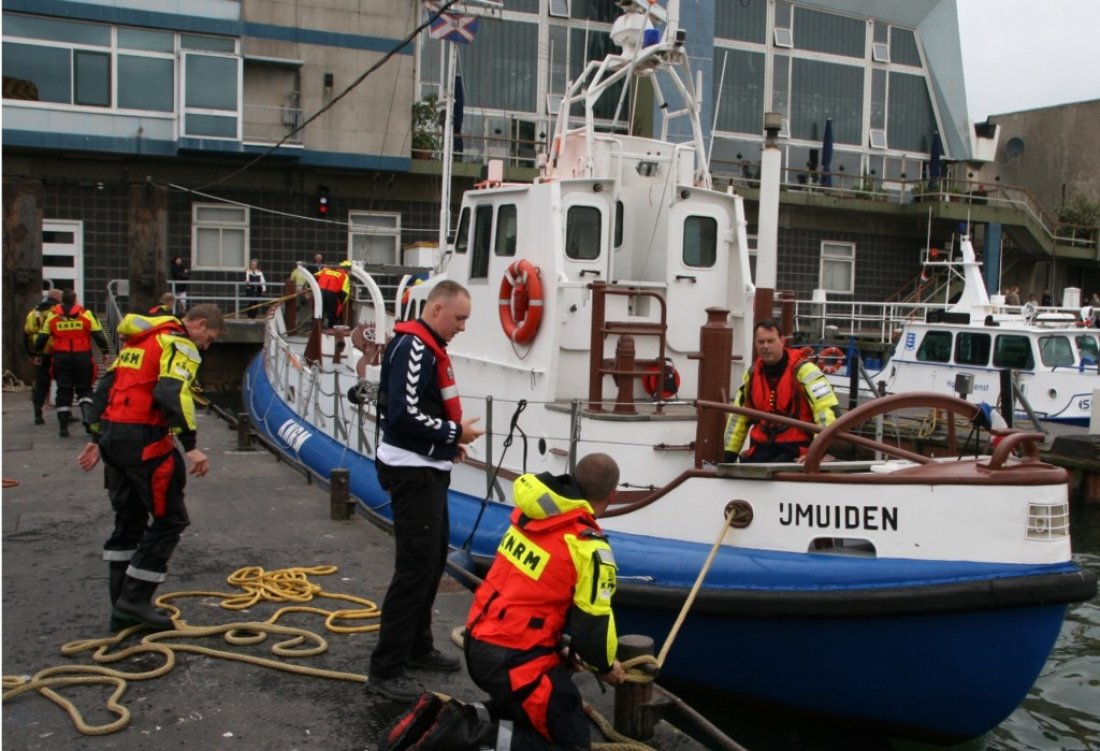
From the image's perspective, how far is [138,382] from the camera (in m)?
5.41

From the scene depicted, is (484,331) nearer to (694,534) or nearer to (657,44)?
(657,44)

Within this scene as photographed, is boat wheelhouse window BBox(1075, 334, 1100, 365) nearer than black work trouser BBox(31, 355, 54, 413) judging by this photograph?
No

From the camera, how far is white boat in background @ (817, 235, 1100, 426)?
57.0 feet

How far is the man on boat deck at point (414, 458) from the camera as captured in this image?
4809mm

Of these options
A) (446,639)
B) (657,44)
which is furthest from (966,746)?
(657,44)

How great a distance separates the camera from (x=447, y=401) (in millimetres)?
4957

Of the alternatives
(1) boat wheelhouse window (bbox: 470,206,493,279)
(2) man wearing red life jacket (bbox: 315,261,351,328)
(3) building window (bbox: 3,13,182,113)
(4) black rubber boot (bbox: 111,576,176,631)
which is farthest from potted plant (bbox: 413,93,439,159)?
(4) black rubber boot (bbox: 111,576,176,631)

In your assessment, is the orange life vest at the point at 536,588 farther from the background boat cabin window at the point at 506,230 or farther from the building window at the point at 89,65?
the building window at the point at 89,65

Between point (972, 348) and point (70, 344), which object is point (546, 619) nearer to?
point (70, 344)

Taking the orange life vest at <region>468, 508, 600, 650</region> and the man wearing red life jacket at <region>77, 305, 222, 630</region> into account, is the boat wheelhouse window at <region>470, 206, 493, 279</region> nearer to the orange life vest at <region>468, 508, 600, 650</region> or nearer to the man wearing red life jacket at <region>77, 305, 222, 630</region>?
the man wearing red life jacket at <region>77, 305, 222, 630</region>

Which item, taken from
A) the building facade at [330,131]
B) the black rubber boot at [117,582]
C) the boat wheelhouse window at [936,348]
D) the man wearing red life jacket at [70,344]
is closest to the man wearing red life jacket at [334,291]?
A: the building facade at [330,131]

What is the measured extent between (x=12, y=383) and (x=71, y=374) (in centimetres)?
604

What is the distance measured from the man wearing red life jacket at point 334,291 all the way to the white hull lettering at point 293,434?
2.97 metres

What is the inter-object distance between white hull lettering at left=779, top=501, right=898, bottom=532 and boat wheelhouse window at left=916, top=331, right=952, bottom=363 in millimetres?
14315
